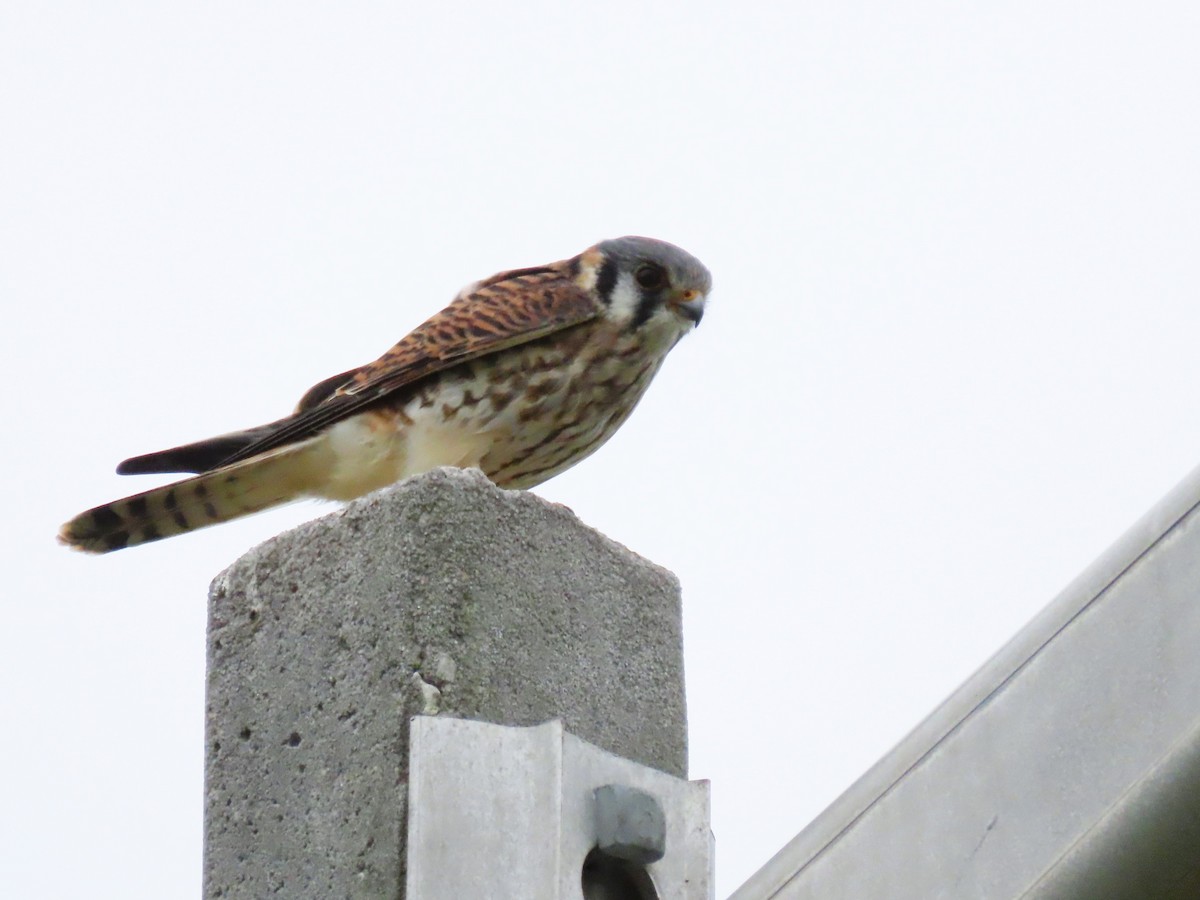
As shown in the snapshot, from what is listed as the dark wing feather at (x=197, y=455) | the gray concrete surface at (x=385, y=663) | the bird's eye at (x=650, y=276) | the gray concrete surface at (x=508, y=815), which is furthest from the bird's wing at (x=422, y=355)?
the gray concrete surface at (x=508, y=815)

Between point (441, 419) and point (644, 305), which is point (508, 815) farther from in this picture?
point (644, 305)

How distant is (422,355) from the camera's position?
341cm

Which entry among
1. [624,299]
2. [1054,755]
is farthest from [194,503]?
[1054,755]

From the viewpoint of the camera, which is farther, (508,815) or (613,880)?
(613,880)

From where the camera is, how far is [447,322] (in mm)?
3531

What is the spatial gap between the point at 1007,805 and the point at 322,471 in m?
1.77

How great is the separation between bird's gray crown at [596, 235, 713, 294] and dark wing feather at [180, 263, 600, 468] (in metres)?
0.18

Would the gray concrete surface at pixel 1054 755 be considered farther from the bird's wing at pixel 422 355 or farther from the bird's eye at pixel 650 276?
the bird's eye at pixel 650 276

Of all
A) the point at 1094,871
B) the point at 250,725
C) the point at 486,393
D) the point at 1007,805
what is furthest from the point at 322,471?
the point at 1094,871

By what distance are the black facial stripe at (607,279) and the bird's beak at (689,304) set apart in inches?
5.6

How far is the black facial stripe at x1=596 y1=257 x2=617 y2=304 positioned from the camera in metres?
3.68

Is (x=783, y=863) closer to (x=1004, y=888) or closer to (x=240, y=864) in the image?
(x=1004, y=888)

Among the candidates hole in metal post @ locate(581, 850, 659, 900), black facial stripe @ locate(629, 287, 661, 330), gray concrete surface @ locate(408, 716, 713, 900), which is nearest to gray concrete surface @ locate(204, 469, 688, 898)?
gray concrete surface @ locate(408, 716, 713, 900)

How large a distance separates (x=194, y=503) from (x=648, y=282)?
1160mm
